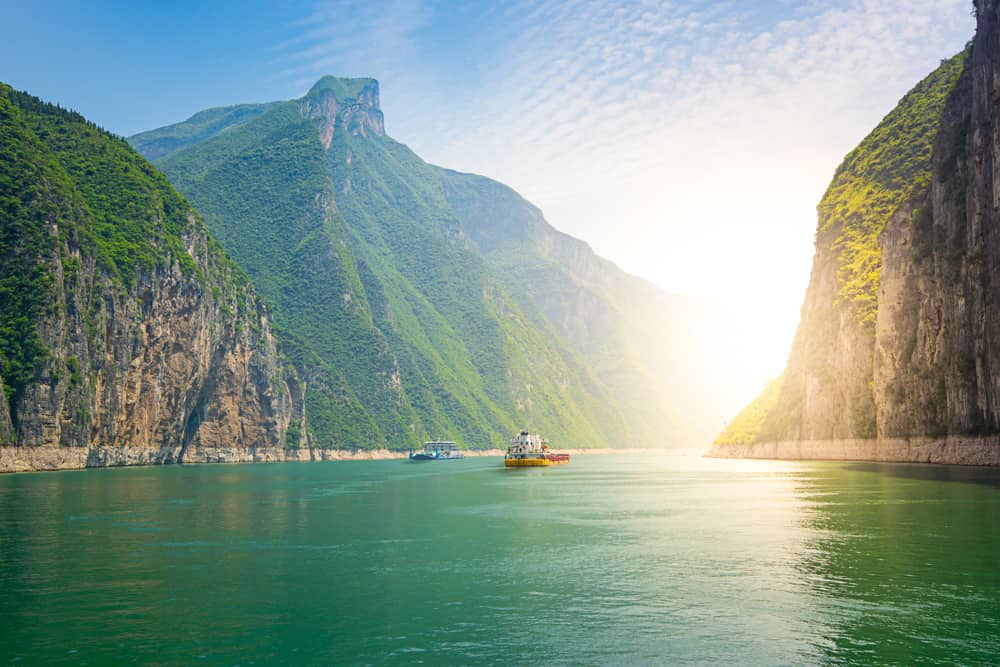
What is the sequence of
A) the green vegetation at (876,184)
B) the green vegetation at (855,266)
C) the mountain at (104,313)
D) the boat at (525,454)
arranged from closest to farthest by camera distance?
the mountain at (104,313), the green vegetation at (855,266), the green vegetation at (876,184), the boat at (525,454)

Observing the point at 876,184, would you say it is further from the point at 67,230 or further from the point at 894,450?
the point at 67,230

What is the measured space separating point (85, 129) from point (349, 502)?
13762 cm

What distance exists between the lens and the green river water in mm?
21672

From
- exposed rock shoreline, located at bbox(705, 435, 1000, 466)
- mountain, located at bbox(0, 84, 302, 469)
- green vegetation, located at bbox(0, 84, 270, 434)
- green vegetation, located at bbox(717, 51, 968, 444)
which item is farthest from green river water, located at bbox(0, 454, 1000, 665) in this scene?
green vegetation, located at bbox(717, 51, 968, 444)

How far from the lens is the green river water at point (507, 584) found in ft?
71.1

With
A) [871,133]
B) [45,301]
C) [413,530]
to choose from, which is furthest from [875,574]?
[871,133]

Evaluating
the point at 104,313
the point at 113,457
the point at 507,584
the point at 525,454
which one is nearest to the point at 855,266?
the point at 525,454

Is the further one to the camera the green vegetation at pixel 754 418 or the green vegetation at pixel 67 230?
the green vegetation at pixel 754 418

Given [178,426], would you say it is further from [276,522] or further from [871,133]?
[871,133]

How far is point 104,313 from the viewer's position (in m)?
140

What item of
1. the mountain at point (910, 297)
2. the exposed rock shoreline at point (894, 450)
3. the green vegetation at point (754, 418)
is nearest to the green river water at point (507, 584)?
A: the exposed rock shoreline at point (894, 450)

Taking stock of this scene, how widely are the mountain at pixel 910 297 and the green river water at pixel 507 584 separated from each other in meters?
39.2

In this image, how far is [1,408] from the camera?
339 ft

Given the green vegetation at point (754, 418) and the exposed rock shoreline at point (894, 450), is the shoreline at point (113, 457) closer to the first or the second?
the green vegetation at point (754, 418)
